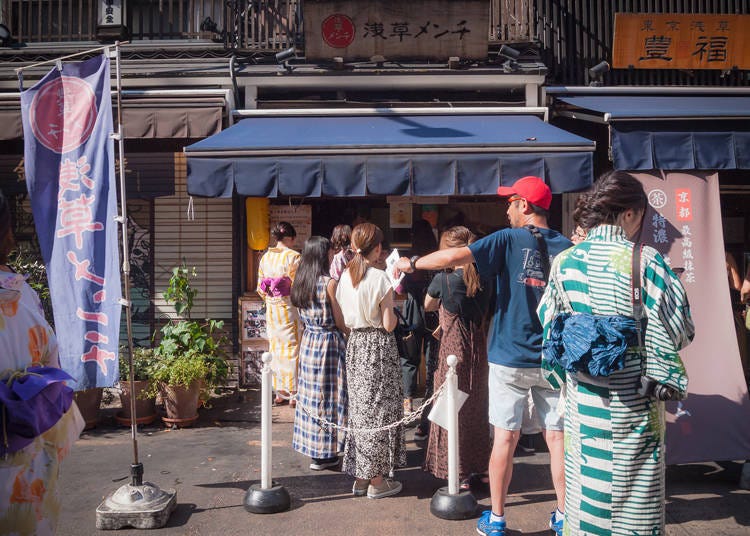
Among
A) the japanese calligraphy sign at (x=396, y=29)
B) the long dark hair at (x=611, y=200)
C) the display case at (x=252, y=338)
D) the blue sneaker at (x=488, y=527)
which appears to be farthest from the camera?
the japanese calligraphy sign at (x=396, y=29)

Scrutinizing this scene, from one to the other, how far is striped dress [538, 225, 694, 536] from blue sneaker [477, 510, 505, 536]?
116 centimetres

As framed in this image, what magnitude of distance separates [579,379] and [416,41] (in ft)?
21.3

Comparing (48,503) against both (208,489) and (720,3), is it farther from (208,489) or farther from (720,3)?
(720,3)

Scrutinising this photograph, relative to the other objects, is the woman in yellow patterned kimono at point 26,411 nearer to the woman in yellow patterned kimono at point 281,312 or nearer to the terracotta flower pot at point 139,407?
the terracotta flower pot at point 139,407

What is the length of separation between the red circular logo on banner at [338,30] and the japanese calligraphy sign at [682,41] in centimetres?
373

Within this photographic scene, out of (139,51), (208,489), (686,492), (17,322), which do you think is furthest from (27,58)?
(686,492)

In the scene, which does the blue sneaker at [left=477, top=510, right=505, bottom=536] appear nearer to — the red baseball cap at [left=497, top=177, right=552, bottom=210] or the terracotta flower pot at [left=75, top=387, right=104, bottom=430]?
the red baseball cap at [left=497, top=177, right=552, bottom=210]

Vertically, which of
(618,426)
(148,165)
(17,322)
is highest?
(148,165)

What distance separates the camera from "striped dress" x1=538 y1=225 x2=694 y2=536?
2.71 meters

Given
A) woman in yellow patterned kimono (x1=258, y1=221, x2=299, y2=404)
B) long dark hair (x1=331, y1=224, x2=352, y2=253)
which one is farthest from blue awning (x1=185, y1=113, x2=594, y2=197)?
woman in yellow patterned kimono (x1=258, y1=221, x2=299, y2=404)

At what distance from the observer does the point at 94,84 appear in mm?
4434

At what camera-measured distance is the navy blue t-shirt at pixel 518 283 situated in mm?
3887

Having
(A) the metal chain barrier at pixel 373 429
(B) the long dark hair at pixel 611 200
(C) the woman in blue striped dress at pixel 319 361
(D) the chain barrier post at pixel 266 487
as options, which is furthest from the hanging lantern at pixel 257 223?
(B) the long dark hair at pixel 611 200

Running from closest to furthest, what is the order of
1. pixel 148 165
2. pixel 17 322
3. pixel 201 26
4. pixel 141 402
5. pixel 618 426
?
pixel 17 322, pixel 618 426, pixel 141 402, pixel 148 165, pixel 201 26
